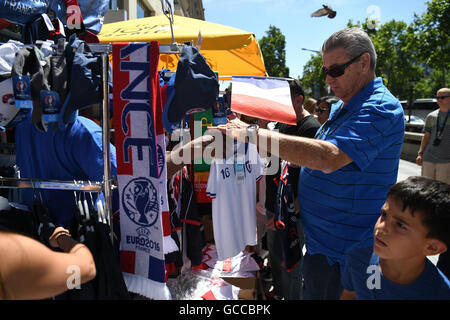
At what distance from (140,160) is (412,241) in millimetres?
1323

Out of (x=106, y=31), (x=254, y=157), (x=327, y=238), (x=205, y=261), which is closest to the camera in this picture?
(x=327, y=238)

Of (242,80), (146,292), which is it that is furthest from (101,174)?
(242,80)

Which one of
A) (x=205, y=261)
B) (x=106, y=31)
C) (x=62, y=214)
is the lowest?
(x=205, y=261)

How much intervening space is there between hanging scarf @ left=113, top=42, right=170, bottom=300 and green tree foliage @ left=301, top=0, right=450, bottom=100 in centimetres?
1741

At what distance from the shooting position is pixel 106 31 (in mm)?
4254

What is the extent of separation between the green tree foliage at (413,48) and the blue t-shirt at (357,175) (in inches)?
652

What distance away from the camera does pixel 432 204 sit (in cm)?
139

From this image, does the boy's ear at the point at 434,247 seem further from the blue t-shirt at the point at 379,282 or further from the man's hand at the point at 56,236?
the man's hand at the point at 56,236

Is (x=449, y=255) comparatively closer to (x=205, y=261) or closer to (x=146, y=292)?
(x=146, y=292)

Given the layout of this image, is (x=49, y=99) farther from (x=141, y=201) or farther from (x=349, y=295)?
(x=349, y=295)

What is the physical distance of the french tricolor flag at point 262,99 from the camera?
5.57ft

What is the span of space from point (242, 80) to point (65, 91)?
0.99 metres

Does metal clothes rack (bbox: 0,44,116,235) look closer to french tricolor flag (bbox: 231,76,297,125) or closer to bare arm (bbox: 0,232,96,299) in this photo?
bare arm (bbox: 0,232,96,299)

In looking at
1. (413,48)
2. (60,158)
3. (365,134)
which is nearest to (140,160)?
(60,158)
